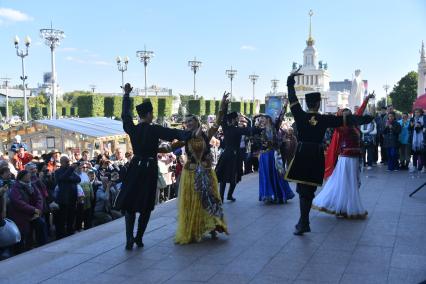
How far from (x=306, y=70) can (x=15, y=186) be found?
12909cm

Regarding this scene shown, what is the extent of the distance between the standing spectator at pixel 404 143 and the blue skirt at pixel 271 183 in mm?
6461

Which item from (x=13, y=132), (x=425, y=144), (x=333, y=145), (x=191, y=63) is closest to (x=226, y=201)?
(x=333, y=145)

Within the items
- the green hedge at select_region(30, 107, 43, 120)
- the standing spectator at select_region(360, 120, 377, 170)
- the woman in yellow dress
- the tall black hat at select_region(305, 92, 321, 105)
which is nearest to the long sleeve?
the woman in yellow dress

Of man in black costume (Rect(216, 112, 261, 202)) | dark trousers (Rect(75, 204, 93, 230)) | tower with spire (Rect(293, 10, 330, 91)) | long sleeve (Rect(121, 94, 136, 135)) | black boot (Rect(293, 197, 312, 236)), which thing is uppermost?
tower with spire (Rect(293, 10, 330, 91))

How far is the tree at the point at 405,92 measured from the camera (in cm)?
5464

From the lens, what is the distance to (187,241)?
6184 millimetres

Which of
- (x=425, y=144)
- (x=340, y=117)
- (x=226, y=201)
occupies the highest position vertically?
→ (x=340, y=117)

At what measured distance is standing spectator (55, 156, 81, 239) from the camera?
8.51 metres

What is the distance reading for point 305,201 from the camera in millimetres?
6566

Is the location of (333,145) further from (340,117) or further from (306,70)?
(306,70)

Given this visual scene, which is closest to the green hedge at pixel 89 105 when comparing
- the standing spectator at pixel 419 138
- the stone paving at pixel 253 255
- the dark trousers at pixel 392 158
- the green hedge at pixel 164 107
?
the green hedge at pixel 164 107

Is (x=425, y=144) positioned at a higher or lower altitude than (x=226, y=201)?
higher

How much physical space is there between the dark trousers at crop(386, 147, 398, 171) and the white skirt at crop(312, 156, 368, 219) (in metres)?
6.92

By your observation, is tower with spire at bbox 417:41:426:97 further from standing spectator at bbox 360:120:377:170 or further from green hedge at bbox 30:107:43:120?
green hedge at bbox 30:107:43:120
